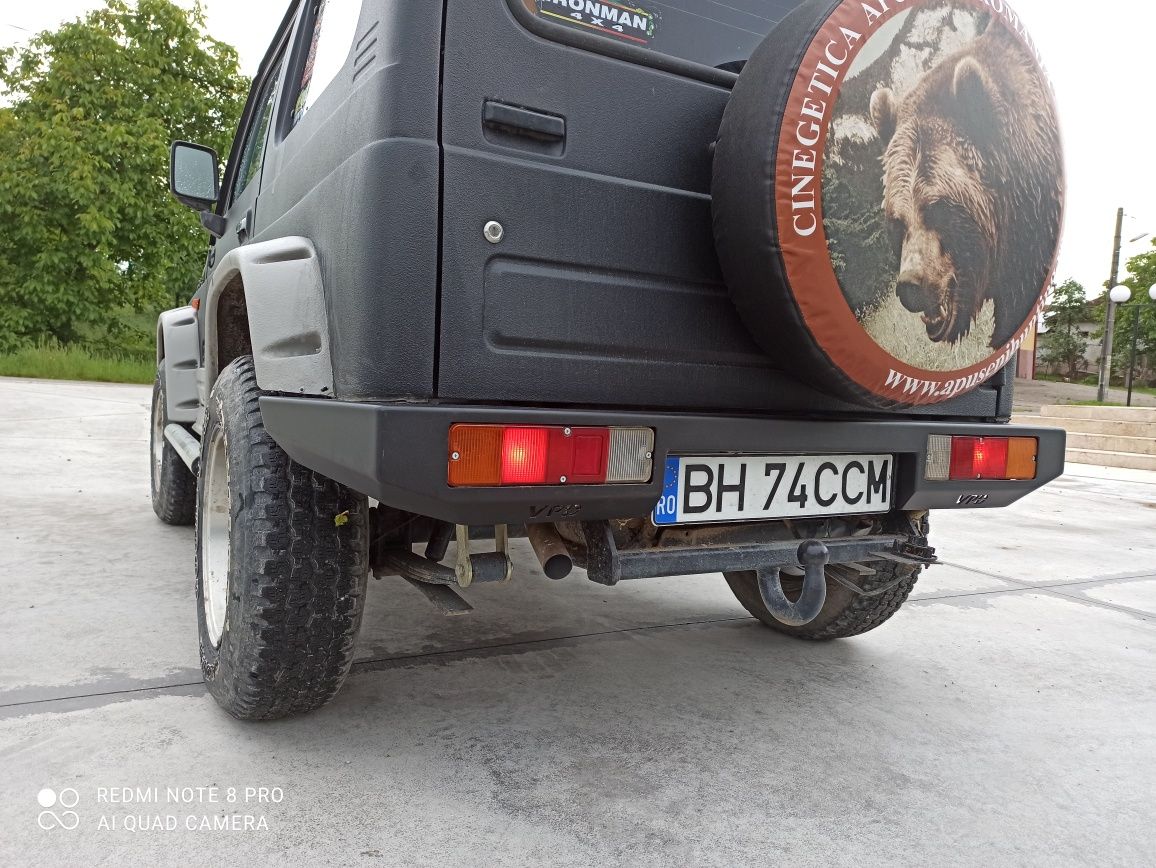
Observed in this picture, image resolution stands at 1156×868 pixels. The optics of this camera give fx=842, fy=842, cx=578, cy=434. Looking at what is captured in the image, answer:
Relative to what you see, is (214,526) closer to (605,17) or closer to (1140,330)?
(605,17)

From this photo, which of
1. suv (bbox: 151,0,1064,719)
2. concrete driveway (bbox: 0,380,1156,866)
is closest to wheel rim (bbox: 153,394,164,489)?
concrete driveway (bbox: 0,380,1156,866)

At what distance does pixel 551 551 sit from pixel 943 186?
114 centimetres

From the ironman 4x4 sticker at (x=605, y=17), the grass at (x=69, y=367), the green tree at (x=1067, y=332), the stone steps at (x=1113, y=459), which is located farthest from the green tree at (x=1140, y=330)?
the ironman 4x4 sticker at (x=605, y=17)

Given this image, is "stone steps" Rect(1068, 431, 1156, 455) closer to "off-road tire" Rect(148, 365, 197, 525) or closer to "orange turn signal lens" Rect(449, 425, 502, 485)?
"off-road tire" Rect(148, 365, 197, 525)

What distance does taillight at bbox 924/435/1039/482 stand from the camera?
2.05 m

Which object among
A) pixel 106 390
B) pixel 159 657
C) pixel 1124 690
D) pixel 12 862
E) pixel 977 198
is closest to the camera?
pixel 12 862

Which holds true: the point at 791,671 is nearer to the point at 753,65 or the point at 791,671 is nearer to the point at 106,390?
the point at 753,65

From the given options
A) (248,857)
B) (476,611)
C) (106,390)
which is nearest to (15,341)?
(106,390)

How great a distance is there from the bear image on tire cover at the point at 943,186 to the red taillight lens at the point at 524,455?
67 centimetres

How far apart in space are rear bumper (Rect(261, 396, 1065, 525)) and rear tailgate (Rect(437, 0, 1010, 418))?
0.31ft

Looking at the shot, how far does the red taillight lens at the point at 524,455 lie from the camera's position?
58.6 inches

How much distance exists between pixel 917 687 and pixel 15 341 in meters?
20.3

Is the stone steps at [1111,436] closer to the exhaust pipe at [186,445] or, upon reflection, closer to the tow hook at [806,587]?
the tow hook at [806,587]

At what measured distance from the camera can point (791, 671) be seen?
2594 mm
